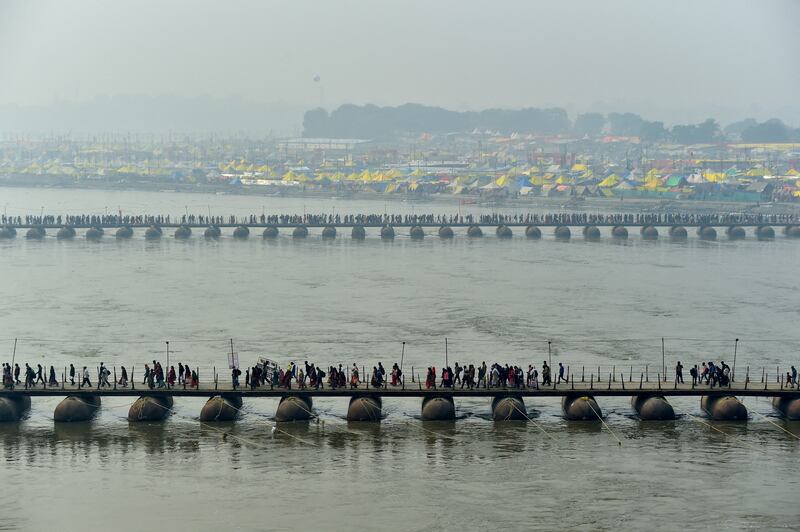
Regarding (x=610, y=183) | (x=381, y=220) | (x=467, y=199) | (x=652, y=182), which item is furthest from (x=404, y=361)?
(x=652, y=182)

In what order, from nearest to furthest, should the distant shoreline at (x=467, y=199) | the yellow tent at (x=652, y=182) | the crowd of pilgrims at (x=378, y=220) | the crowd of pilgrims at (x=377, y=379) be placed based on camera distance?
1. the crowd of pilgrims at (x=377, y=379)
2. the crowd of pilgrims at (x=378, y=220)
3. the distant shoreline at (x=467, y=199)
4. the yellow tent at (x=652, y=182)

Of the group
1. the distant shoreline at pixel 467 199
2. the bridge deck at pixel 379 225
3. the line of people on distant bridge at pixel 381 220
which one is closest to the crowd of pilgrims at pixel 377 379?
the bridge deck at pixel 379 225

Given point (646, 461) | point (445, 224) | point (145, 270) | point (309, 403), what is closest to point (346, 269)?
point (145, 270)

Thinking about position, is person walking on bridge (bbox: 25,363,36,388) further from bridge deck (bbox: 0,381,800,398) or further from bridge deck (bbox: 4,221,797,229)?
bridge deck (bbox: 4,221,797,229)

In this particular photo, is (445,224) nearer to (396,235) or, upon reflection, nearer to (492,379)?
(396,235)

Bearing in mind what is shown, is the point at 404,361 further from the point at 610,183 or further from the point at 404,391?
the point at 610,183

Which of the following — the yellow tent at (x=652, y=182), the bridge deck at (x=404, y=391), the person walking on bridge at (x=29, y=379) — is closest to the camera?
the bridge deck at (x=404, y=391)

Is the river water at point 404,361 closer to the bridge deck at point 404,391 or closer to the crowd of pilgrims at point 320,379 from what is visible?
the bridge deck at point 404,391

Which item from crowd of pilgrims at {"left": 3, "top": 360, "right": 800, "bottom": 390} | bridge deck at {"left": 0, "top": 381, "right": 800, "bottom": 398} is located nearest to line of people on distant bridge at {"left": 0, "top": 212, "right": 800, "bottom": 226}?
crowd of pilgrims at {"left": 3, "top": 360, "right": 800, "bottom": 390}
